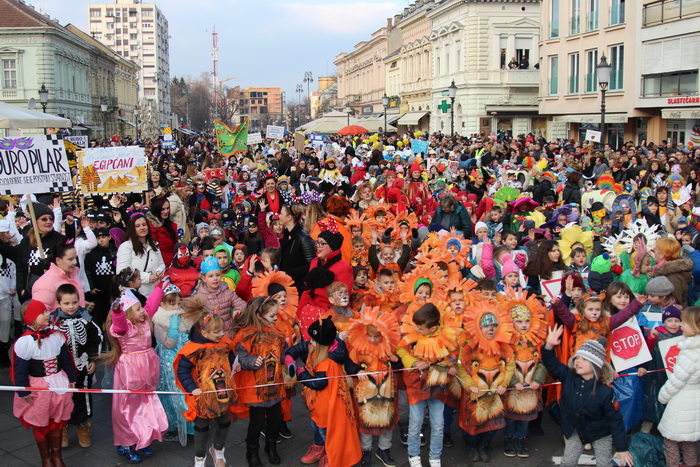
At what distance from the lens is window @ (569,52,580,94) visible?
110ft

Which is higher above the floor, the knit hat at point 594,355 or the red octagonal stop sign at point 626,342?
the knit hat at point 594,355

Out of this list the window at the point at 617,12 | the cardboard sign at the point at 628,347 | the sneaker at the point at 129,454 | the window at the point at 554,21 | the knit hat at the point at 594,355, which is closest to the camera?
the knit hat at the point at 594,355

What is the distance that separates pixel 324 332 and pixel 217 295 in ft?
4.09

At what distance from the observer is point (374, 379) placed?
544cm

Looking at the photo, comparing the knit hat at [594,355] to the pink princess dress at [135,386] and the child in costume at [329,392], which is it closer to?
the child in costume at [329,392]

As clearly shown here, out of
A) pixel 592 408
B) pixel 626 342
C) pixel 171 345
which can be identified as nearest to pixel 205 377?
pixel 171 345

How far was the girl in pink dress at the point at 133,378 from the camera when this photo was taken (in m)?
5.69

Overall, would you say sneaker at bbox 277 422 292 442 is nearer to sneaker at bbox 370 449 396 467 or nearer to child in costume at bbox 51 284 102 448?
sneaker at bbox 370 449 396 467

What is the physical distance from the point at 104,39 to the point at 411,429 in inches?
6307

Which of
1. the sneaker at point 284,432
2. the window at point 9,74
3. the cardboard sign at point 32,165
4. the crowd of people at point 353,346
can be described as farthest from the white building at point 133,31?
the sneaker at point 284,432

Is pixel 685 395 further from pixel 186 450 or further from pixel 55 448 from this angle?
pixel 55 448

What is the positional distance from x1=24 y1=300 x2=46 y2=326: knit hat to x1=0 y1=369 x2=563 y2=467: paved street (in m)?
1.20

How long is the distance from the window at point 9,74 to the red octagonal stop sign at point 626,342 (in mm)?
56709

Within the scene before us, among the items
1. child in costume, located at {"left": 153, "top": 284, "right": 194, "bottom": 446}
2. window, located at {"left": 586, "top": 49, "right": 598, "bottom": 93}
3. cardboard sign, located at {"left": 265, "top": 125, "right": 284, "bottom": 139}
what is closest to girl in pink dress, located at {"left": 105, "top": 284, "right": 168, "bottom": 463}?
child in costume, located at {"left": 153, "top": 284, "right": 194, "bottom": 446}
